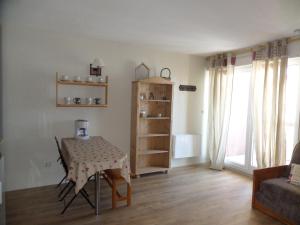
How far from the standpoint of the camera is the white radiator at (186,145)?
4598 mm

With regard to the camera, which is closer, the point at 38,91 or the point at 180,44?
the point at 38,91

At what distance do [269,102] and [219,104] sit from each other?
3.49ft

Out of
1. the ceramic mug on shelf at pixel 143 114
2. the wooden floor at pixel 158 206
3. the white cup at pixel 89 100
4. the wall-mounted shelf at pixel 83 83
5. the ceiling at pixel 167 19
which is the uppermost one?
the ceiling at pixel 167 19

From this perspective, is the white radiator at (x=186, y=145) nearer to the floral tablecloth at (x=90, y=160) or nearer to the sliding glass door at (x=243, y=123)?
the sliding glass door at (x=243, y=123)

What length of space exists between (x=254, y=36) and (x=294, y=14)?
2.87 feet

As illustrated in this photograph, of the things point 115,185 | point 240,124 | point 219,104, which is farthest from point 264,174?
point 115,185

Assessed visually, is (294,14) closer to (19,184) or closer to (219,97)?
(219,97)

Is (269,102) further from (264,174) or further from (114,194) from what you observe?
(114,194)

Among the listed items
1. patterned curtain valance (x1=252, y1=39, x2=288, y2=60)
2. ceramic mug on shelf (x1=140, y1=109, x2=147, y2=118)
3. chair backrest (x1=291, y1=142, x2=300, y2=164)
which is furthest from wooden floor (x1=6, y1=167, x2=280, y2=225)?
patterned curtain valance (x1=252, y1=39, x2=288, y2=60)

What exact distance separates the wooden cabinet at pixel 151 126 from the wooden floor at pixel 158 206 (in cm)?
47

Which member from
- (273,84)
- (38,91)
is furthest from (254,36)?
(38,91)

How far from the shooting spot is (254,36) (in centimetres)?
338

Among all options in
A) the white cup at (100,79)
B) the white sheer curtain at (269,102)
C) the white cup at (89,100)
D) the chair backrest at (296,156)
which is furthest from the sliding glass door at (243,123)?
the white cup at (89,100)

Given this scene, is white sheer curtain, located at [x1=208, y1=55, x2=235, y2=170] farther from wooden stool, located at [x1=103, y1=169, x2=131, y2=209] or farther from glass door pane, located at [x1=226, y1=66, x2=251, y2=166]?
wooden stool, located at [x1=103, y1=169, x2=131, y2=209]
